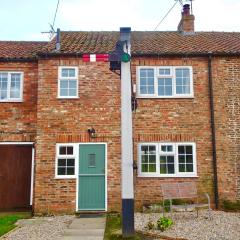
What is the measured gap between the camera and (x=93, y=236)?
898cm

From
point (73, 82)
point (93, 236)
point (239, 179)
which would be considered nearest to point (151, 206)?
point (239, 179)

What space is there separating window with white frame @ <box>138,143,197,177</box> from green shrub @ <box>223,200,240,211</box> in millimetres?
1410

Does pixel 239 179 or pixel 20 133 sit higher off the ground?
pixel 20 133

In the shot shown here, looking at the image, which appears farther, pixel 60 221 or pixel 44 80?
pixel 44 80

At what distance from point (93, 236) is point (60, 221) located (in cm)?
263

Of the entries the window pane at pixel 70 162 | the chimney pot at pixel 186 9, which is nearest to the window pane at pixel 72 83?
the window pane at pixel 70 162

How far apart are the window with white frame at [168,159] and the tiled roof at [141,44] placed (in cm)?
346

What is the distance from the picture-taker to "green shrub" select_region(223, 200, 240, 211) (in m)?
12.8

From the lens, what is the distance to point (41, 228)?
1019 centimetres

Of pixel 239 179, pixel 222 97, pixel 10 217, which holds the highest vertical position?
pixel 222 97

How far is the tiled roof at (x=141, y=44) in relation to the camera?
14055mm

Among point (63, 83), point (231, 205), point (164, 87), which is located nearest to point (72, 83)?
point (63, 83)

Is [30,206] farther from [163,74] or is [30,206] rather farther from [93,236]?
[163,74]

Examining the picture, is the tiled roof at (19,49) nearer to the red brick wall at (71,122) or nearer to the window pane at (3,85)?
the window pane at (3,85)
